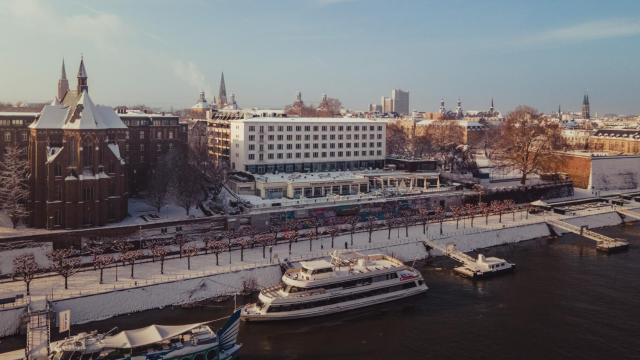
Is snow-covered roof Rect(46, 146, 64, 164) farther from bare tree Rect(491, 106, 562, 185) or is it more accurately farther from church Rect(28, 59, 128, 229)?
bare tree Rect(491, 106, 562, 185)

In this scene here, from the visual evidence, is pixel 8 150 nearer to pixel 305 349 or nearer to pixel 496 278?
pixel 305 349

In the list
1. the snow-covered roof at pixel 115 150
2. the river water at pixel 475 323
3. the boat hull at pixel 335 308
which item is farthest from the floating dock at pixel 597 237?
the snow-covered roof at pixel 115 150

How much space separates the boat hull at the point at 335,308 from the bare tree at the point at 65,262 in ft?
51.5

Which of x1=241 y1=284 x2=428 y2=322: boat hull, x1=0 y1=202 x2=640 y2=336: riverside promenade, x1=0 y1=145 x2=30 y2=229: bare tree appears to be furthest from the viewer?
x1=0 y1=145 x2=30 y2=229: bare tree

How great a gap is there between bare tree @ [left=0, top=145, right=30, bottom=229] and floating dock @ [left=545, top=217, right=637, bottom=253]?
65210 mm

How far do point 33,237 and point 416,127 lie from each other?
130 meters

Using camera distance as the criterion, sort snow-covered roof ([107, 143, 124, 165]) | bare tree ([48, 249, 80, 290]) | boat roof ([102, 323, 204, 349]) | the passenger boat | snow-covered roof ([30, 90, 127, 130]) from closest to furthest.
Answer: the passenger boat → boat roof ([102, 323, 204, 349]) → bare tree ([48, 249, 80, 290]) → snow-covered roof ([30, 90, 127, 130]) → snow-covered roof ([107, 143, 124, 165])

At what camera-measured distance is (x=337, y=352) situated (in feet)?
131

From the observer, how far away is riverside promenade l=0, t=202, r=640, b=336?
4566 cm

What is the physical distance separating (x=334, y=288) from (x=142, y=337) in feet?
55.5

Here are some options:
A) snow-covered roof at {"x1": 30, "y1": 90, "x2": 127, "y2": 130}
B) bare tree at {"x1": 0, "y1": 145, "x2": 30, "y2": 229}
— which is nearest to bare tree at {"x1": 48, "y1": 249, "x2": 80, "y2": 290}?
bare tree at {"x1": 0, "y1": 145, "x2": 30, "y2": 229}

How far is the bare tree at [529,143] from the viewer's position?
10619 centimetres

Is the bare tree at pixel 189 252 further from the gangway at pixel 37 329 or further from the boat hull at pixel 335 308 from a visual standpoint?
the gangway at pixel 37 329

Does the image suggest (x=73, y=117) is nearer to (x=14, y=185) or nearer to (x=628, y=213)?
(x=14, y=185)
